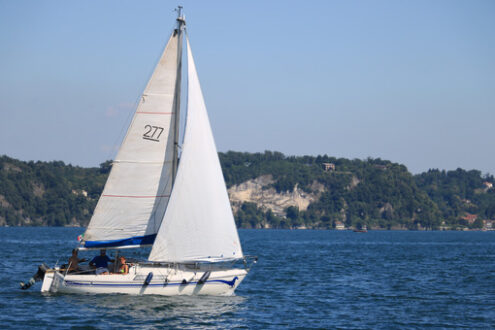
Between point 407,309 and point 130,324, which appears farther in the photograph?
point 407,309

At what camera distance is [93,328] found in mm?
22875

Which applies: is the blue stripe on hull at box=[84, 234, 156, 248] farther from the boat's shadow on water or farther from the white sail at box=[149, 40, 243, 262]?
the boat's shadow on water

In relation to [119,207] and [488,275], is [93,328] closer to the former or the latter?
[119,207]

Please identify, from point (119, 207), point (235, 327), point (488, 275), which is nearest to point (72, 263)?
point (119, 207)

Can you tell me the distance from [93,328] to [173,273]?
4.79 meters

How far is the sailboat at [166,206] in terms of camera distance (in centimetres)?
2689

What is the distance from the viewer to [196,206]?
89.4 ft

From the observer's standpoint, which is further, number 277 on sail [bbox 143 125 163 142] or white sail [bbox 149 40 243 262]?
number 277 on sail [bbox 143 125 163 142]

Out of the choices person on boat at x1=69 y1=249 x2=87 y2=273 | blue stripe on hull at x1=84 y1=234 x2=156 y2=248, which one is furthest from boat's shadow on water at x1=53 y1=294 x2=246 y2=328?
blue stripe on hull at x1=84 y1=234 x2=156 y2=248

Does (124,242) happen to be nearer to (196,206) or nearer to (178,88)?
(196,206)

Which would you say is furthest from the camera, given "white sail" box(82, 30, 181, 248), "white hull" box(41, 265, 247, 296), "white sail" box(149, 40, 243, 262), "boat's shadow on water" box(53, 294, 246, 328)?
"white sail" box(82, 30, 181, 248)

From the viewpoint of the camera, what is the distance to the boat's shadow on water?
78.5 feet

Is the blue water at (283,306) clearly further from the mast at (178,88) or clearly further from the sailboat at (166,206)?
the mast at (178,88)

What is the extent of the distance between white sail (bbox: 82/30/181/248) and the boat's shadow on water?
7.10 ft
